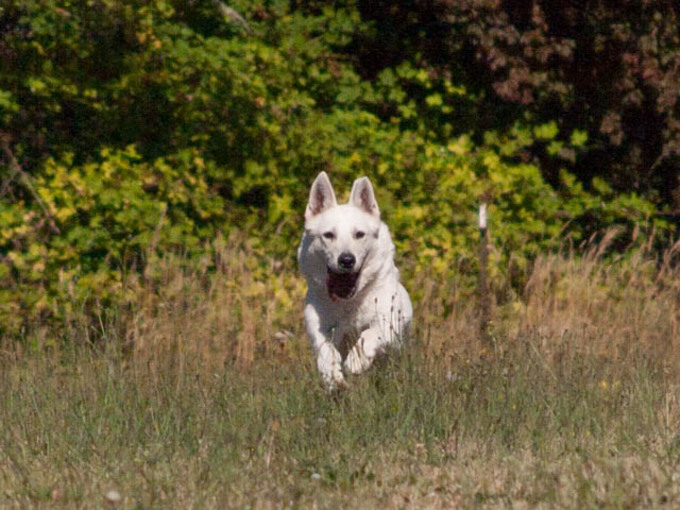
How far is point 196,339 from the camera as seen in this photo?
27.3ft

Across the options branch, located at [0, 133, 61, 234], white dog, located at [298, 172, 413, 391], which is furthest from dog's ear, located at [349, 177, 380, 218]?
branch, located at [0, 133, 61, 234]

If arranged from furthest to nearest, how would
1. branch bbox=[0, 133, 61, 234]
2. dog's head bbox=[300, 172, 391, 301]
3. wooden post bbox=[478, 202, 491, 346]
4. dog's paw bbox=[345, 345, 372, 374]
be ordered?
branch bbox=[0, 133, 61, 234] < wooden post bbox=[478, 202, 491, 346] < dog's head bbox=[300, 172, 391, 301] < dog's paw bbox=[345, 345, 372, 374]

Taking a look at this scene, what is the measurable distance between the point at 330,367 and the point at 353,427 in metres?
0.80

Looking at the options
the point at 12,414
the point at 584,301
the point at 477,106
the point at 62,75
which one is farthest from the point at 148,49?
the point at 12,414

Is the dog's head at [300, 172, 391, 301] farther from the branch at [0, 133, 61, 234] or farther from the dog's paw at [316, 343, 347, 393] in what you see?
the branch at [0, 133, 61, 234]

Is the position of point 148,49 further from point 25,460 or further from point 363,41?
point 25,460

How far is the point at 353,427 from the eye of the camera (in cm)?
604

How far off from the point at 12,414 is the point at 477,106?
7.37 metres

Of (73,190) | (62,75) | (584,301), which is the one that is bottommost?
(584,301)

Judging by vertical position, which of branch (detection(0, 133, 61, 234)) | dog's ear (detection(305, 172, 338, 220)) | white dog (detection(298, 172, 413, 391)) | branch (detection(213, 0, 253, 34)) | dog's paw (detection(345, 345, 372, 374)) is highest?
branch (detection(213, 0, 253, 34))

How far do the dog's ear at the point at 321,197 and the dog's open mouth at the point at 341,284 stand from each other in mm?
559

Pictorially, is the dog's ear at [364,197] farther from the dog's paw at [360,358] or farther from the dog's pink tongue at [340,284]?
the dog's paw at [360,358]

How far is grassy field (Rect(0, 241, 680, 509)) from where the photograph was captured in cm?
518

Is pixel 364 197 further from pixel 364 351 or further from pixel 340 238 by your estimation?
pixel 364 351
